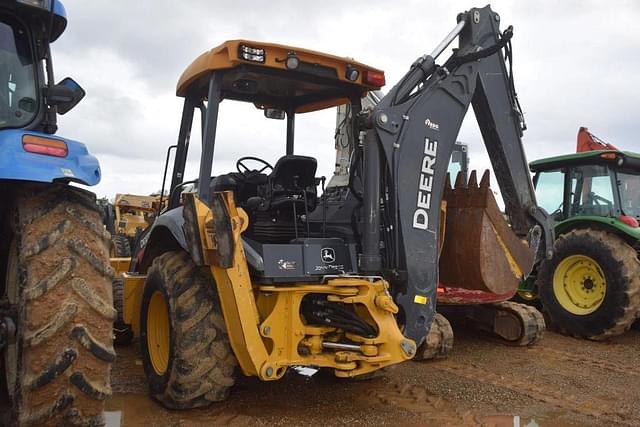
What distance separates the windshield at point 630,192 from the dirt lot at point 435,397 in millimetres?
2431

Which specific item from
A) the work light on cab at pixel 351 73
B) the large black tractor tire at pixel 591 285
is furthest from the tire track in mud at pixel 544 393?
the work light on cab at pixel 351 73

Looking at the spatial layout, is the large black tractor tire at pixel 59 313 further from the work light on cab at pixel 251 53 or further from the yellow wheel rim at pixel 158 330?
the yellow wheel rim at pixel 158 330

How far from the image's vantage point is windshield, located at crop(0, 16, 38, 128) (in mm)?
3082

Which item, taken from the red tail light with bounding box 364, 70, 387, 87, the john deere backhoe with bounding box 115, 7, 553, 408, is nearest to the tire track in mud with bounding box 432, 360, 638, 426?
the john deere backhoe with bounding box 115, 7, 553, 408

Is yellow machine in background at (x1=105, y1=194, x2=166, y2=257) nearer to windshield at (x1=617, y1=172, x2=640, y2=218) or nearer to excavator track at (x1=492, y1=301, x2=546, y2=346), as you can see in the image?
excavator track at (x1=492, y1=301, x2=546, y2=346)

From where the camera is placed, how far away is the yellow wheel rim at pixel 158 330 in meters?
4.41

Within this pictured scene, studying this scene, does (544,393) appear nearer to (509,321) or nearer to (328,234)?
(509,321)

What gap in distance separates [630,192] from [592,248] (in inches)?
46.6

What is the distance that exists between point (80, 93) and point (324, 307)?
1973 mm

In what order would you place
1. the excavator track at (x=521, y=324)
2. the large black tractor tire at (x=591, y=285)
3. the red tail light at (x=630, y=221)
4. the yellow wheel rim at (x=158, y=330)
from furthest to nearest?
the red tail light at (x=630, y=221), the large black tractor tire at (x=591, y=285), the excavator track at (x=521, y=324), the yellow wheel rim at (x=158, y=330)

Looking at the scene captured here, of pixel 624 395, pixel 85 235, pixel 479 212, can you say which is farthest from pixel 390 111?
pixel 624 395

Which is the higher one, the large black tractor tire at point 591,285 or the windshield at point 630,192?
the windshield at point 630,192

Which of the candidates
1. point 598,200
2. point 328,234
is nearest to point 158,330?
point 328,234

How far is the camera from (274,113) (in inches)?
208
